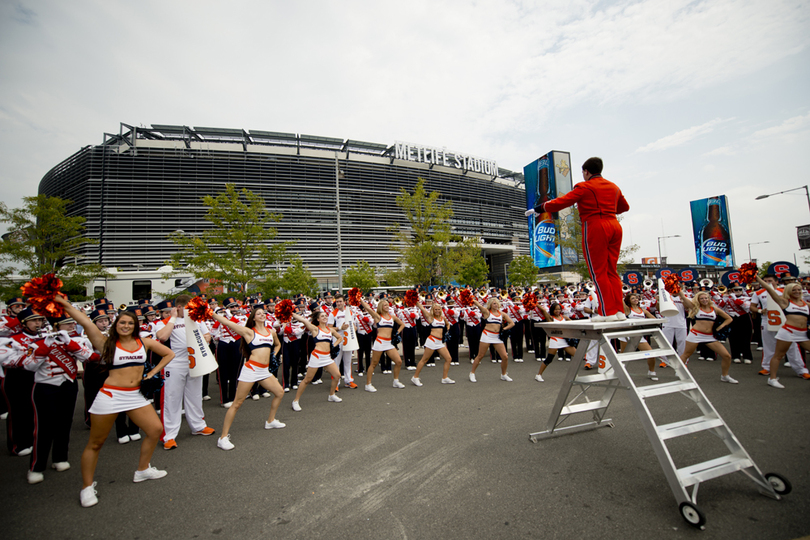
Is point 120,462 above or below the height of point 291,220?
below

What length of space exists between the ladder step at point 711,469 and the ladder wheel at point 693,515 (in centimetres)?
16

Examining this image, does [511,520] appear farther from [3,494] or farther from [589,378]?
[3,494]

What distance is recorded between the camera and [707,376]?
8.06 m

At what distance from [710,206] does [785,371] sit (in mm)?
40876

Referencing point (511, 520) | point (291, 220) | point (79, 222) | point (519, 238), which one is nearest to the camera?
point (511, 520)

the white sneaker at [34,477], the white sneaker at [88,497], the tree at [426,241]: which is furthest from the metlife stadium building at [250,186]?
the white sneaker at [88,497]

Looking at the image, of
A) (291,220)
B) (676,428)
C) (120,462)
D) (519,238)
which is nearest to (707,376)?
(676,428)

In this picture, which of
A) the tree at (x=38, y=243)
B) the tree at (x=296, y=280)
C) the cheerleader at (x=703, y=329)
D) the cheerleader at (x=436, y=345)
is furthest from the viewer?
the tree at (x=296, y=280)

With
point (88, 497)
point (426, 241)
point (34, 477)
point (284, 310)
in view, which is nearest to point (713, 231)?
point (426, 241)

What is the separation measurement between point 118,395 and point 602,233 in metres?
5.46

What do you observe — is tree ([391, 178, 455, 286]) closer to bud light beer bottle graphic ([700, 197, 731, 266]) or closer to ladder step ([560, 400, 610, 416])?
ladder step ([560, 400, 610, 416])

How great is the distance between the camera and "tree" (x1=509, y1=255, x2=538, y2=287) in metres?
36.2

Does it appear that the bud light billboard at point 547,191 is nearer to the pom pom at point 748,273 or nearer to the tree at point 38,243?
the pom pom at point 748,273

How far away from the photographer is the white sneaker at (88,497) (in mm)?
3562
